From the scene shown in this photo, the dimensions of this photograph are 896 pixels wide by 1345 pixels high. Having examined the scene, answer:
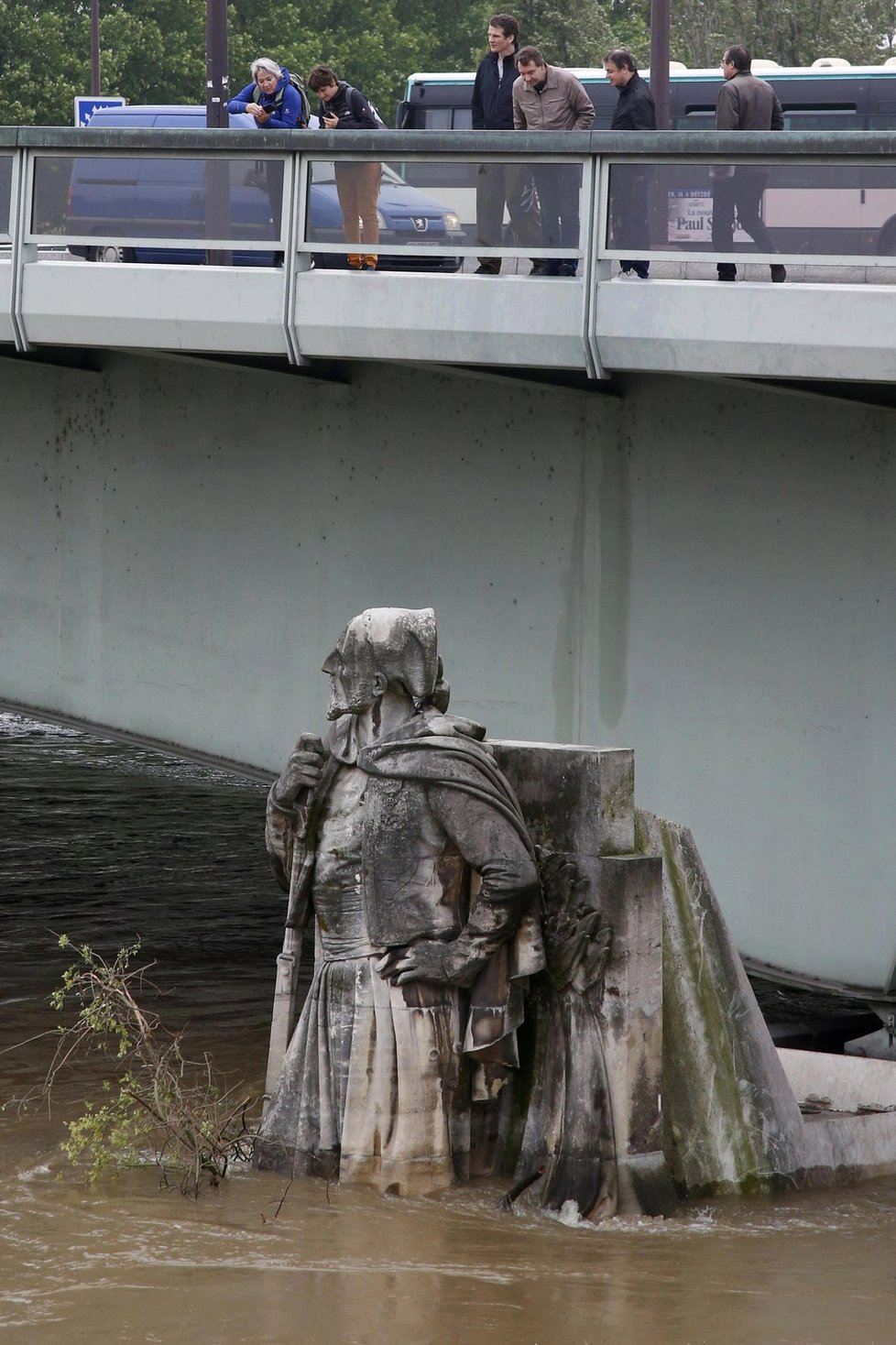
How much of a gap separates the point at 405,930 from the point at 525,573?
4.17 meters

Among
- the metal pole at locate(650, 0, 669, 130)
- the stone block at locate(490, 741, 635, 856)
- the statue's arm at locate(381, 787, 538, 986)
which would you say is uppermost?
the metal pole at locate(650, 0, 669, 130)

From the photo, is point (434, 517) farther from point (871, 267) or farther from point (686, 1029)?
point (686, 1029)

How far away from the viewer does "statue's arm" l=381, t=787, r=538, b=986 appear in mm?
7859

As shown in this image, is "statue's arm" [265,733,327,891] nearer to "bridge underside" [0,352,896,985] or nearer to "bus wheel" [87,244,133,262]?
"bridge underside" [0,352,896,985]

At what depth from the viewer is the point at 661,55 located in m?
18.1

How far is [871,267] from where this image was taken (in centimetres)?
989

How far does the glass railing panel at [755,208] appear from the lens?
9.75m

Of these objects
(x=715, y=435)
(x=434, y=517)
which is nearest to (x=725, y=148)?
(x=715, y=435)

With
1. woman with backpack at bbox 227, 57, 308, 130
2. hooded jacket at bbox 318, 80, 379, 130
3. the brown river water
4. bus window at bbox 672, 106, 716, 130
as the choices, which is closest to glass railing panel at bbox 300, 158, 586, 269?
hooded jacket at bbox 318, 80, 379, 130

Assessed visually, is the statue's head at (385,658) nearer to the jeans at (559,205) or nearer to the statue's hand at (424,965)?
the statue's hand at (424,965)

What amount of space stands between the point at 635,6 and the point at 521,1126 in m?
55.5

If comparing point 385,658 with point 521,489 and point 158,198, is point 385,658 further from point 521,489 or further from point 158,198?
point 158,198


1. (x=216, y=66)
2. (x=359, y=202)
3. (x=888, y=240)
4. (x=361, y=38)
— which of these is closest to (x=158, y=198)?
(x=359, y=202)

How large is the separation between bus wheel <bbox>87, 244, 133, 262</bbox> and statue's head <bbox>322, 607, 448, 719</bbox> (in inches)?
171
